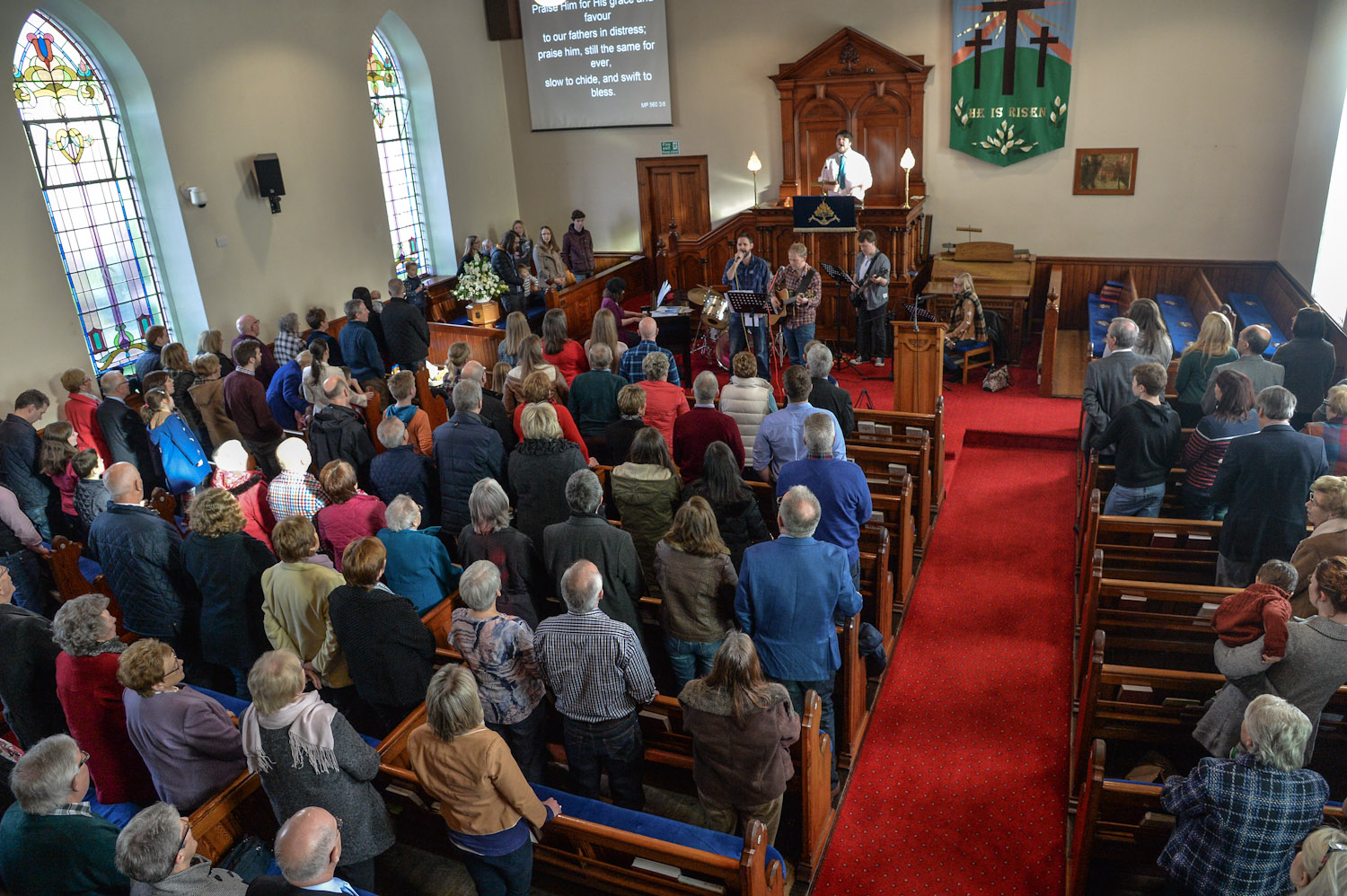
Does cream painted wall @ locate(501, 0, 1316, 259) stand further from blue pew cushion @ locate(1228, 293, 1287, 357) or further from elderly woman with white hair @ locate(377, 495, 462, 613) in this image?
elderly woman with white hair @ locate(377, 495, 462, 613)

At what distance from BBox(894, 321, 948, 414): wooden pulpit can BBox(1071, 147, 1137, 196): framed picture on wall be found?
14.4 feet

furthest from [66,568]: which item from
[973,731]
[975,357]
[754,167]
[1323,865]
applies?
[754,167]

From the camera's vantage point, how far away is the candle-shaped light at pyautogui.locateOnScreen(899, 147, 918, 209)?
1009 centimetres

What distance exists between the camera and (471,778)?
2750 millimetres

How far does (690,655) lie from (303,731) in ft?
5.18

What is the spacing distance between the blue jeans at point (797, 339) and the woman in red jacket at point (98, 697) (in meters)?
6.39

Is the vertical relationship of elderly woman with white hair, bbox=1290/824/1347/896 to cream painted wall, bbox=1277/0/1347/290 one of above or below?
below

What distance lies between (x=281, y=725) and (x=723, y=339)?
24.2ft

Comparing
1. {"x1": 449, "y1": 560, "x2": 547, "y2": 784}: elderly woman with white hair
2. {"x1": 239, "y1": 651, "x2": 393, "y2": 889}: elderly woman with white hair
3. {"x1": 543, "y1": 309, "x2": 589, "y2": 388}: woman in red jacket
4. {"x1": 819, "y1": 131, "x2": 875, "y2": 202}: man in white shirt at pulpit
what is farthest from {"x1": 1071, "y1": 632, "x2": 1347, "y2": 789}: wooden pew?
{"x1": 819, "y1": 131, "x2": 875, "y2": 202}: man in white shirt at pulpit

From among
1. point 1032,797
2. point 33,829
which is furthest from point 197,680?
point 1032,797

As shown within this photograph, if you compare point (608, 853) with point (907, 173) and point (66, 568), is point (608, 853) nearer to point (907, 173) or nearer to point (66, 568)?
point (66, 568)

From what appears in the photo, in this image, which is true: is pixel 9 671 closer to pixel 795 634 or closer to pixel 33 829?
pixel 33 829

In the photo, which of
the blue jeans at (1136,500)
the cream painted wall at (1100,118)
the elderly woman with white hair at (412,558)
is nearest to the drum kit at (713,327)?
the cream painted wall at (1100,118)

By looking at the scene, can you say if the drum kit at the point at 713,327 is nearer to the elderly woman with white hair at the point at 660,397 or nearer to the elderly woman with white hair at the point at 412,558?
the elderly woman with white hair at the point at 660,397
